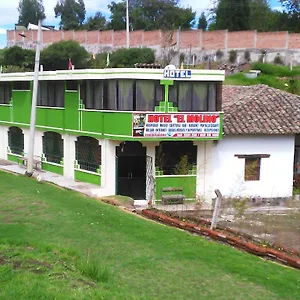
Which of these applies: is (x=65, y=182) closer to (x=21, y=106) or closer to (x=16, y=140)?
(x=21, y=106)

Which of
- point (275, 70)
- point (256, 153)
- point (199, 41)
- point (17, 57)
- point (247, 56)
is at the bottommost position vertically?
point (256, 153)

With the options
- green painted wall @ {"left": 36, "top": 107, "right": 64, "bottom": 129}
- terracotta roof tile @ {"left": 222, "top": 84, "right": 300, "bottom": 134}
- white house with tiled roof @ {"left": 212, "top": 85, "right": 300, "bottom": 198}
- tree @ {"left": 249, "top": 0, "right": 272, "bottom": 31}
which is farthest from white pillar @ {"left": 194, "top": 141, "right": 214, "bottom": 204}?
tree @ {"left": 249, "top": 0, "right": 272, "bottom": 31}

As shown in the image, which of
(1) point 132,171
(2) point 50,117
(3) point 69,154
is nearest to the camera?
(1) point 132,171

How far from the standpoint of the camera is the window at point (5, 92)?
2658cm

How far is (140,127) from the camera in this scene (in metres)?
18.6

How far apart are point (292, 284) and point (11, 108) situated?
1990cm

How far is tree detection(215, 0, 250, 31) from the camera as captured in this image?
63.7m

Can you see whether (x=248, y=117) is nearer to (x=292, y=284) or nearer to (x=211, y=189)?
(x=211, y=189)

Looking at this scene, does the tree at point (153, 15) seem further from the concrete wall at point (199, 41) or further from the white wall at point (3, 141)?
the white wall at point (3, 141)

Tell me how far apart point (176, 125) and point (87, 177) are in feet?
14.2

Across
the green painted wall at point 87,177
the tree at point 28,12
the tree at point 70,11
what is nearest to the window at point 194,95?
the green painted wall at point 87,177

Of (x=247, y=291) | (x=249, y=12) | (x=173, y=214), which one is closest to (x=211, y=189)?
(x=173, y=214)

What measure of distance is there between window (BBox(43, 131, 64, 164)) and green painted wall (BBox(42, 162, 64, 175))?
21cm

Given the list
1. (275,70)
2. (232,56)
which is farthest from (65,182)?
(232,56)
